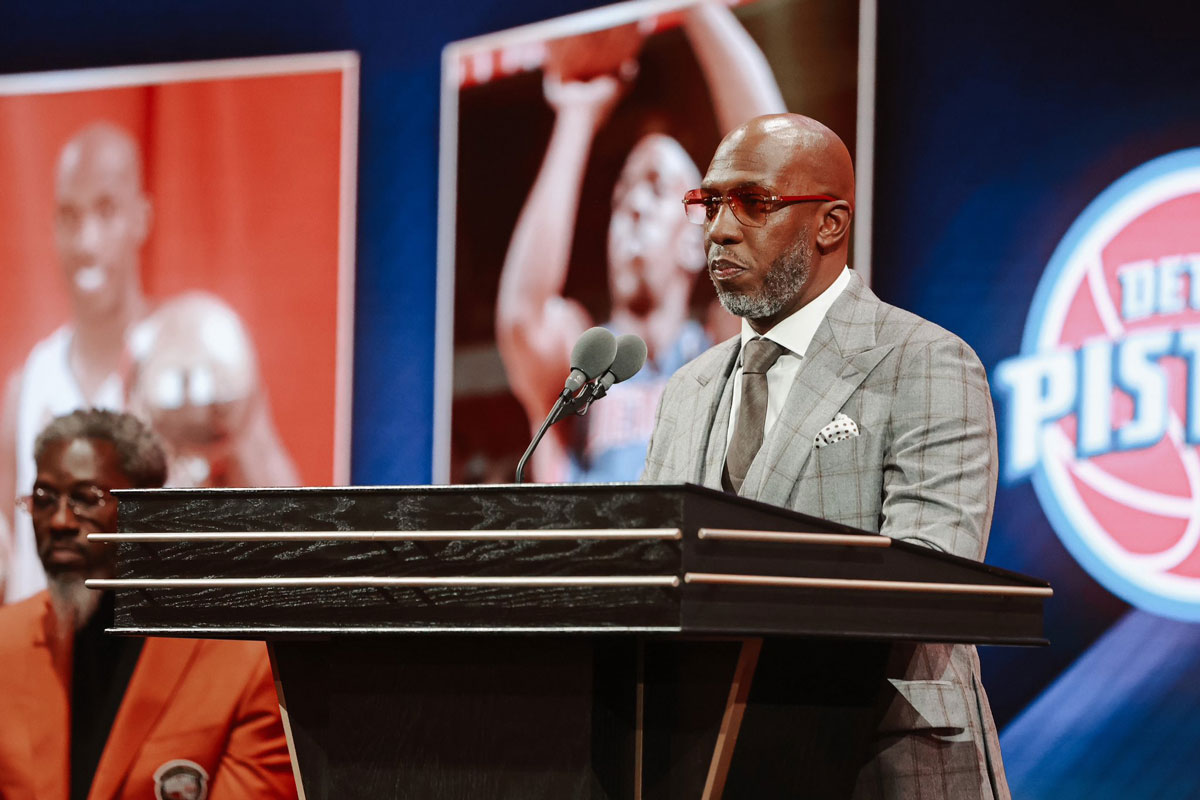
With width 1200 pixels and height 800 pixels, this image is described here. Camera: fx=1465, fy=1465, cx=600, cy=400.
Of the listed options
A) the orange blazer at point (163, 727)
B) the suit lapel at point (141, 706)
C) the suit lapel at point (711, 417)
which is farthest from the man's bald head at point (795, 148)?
the suit lapel at point (141, 706)

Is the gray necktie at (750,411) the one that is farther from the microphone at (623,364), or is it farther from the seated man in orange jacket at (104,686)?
the seated man in orange jacket at (104,686)

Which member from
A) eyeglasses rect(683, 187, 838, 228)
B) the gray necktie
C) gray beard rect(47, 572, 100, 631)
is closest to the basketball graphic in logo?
gray beard rect(47, 572, 100, 631)

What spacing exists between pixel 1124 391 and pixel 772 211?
1691mm

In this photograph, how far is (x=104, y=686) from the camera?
14.8 feet

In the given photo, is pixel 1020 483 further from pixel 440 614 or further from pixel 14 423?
pixel 14 423

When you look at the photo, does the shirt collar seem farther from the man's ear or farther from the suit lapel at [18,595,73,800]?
the suit lapel at [18,595,73,800]

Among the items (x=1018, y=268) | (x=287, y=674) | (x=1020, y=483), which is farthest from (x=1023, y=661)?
(x=287, y=674)

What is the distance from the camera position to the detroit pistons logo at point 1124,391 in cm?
347

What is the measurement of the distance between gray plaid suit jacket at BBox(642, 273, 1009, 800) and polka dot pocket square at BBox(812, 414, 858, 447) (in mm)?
10

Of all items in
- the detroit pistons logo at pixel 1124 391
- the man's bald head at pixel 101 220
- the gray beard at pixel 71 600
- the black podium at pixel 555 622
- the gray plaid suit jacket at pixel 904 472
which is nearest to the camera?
the black podium at pixel 555 622

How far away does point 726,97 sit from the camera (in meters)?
4.20

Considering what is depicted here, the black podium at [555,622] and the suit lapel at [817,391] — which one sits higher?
the suit lapel at [817,391]

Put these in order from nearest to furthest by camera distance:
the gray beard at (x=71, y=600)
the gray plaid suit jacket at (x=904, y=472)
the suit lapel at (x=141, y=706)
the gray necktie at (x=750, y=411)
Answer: the gray plaid suit jacket at (x=904, y=472), the gray necktie at (x=750, y=411), the suit lapel at (x=141, y=706), the gray beard at (x=71, y=600)

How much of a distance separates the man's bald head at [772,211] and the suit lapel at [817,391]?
3.9 inches
